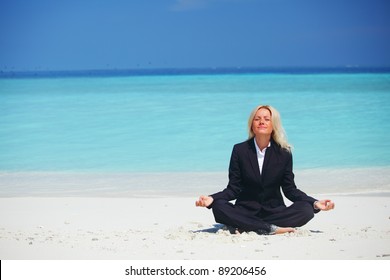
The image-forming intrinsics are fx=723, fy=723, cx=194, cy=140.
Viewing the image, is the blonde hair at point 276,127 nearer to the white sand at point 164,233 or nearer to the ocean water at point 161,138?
the white sand at point 164,233

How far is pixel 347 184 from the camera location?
21.1 ft

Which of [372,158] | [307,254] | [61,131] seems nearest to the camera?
[307,254]

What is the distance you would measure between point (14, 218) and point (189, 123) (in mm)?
8311

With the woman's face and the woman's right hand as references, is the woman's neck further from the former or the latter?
the woman's right hand

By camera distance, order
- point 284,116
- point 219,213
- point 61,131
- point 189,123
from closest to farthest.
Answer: point 219,213, point 61,131, point 189,123, point 284,116

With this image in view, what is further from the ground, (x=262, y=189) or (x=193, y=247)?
(x=262, y=189)

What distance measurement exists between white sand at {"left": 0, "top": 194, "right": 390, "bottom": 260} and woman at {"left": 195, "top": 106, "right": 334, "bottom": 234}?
9 centimetres

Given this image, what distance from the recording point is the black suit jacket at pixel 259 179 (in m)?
4.15

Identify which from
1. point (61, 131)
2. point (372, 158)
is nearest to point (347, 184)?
point (372, 158)

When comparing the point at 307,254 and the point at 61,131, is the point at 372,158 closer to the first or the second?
the point at 307,254

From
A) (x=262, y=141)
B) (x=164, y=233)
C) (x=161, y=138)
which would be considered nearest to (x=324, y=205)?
(x=262, y=141)

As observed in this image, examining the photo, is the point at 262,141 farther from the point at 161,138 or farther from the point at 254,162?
the point at 161,138

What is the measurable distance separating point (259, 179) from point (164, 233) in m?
0.68

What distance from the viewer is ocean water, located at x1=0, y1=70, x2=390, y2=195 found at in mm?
7281
